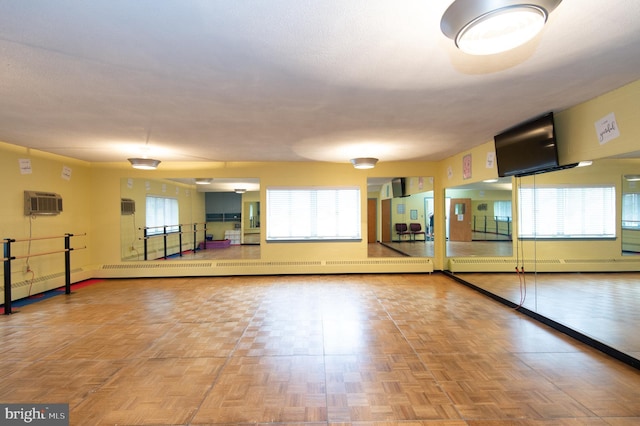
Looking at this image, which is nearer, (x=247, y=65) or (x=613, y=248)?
(x=247, y=65)

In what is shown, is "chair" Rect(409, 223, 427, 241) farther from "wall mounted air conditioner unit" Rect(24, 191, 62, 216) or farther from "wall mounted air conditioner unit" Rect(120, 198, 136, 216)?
"wall mounted air conditioner unit" Rect(24, 191, 62, 216)

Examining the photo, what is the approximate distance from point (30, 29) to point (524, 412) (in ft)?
13.6

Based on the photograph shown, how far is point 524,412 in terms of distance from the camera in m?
2.04

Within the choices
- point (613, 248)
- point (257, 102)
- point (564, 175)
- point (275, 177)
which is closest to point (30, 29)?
point (257, 102)

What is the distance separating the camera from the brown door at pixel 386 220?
494 inches

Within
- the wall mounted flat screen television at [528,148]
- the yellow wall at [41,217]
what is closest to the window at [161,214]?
the yellow wall at [41,217]

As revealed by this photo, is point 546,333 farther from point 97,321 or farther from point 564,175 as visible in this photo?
point 97,321

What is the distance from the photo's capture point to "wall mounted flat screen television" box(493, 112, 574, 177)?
3432 millimetres

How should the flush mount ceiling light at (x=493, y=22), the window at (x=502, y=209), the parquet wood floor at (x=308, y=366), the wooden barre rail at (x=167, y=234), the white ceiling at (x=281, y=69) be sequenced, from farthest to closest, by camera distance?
the wooden barre rail at (x=167, y=234) → the window at (x=502, y=209) → the parquet wood floor at (x=308, y=366) → the white ceiling at (x=281, y=69) → the flush mount ceiling light at (x=493, y=22)

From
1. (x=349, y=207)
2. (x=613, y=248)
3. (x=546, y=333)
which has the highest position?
(x=349, y=207)

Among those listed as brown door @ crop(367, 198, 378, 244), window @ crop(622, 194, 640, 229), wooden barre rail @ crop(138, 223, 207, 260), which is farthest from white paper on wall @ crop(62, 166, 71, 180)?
brown door @ crop(367, 198, 378, 244)

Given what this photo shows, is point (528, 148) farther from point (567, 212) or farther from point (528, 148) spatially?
point (567, 212)

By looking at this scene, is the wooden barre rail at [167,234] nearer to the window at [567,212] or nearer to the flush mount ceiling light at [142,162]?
the flush mount ceiling light at [142,162]

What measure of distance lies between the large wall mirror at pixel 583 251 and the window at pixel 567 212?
12mm
